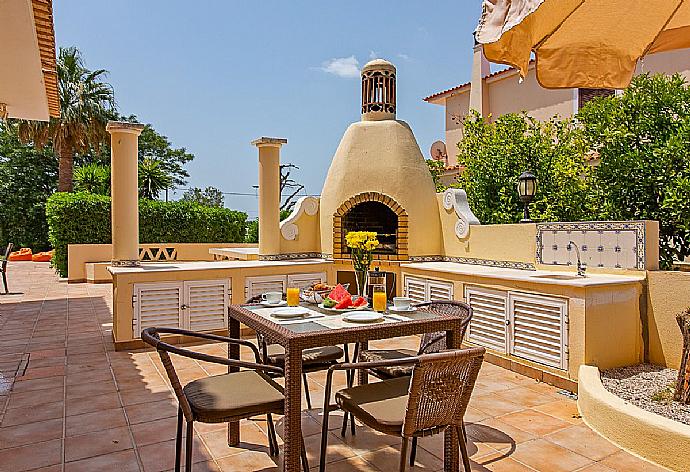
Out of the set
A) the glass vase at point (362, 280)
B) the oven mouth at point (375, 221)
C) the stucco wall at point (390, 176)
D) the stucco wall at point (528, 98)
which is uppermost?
the stucco wall at point (528, 98)

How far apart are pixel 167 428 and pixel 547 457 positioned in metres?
2.85

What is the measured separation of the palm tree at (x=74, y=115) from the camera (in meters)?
18.3

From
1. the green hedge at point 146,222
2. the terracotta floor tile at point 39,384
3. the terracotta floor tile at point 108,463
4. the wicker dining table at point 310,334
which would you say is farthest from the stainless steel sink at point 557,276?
the green hedge at point 146,222

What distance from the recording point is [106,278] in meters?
14.9

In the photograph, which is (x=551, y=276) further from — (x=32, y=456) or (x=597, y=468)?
(x=32, y=456)

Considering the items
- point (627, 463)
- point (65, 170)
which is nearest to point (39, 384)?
point (627, 463)

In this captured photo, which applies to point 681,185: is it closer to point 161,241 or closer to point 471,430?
Answer: point 471,430

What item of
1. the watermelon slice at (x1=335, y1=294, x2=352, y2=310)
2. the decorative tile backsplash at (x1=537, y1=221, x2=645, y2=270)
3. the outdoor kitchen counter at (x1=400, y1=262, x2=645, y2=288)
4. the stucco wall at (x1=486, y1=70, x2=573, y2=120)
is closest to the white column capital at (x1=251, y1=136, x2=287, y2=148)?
the outdoor kitchen counter at (x1=400, y1=262, x2=645, y2=288)

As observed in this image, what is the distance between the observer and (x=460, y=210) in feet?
25.4

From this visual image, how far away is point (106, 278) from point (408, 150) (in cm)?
1092

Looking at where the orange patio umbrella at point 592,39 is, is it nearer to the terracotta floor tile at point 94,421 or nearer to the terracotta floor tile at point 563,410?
the terracotta floor tile at point 563,410

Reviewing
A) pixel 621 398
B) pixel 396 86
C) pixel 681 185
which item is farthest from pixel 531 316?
pixel 396 86

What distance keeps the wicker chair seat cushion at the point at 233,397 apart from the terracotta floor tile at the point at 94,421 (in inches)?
52.2

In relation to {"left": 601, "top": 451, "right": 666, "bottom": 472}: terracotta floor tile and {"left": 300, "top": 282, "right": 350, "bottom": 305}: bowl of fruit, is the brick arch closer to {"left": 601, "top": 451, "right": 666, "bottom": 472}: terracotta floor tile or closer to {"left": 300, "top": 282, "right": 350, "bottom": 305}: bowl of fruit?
{"left": 300, "top": 282, "right": 350, "bottom": 305}: bowl of fruit
